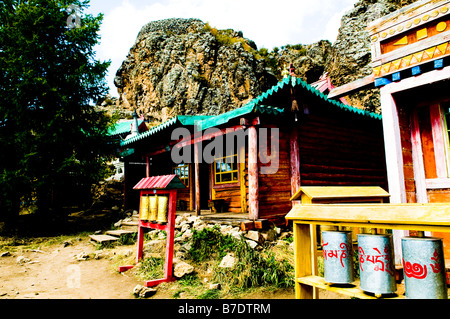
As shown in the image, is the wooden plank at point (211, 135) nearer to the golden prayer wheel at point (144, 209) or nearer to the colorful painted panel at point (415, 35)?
the golden prayer wheel at point (144, 209)

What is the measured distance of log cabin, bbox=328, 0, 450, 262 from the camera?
4004 millimetres

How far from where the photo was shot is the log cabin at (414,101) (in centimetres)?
400

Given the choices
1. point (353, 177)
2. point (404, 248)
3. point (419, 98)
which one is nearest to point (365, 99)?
point (353, 177)

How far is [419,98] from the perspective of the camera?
449 cm

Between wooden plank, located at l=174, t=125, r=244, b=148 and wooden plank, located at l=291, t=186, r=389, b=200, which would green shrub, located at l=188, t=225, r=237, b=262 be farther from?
wooden plank, located at l=291, t=186, r=389, b=200

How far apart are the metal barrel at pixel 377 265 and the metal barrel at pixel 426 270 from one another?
12 cm

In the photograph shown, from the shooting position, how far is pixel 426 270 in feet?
5.28

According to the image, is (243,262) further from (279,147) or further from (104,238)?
(104,238)

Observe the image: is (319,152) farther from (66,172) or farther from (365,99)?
(365,99)

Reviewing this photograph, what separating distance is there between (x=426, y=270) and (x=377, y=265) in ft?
0.88

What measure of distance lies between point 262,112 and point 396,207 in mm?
5415

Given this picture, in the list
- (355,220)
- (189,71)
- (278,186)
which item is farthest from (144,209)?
(189,71)

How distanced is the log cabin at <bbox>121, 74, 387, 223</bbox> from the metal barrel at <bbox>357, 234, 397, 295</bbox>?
17.5 feet

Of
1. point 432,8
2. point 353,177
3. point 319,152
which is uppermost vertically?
point 432,8
